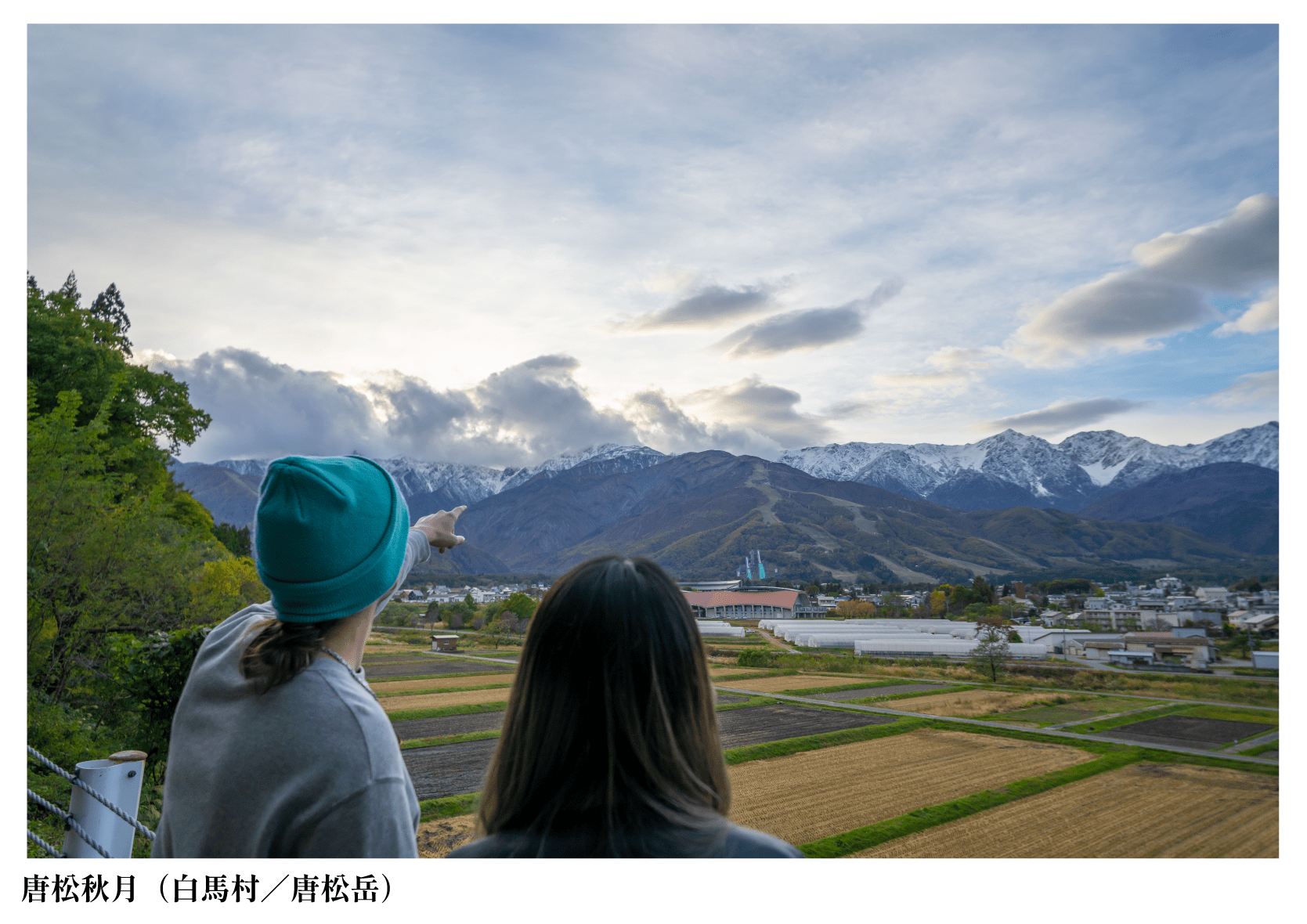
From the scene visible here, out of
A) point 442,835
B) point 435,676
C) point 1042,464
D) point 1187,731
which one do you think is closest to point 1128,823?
point 1187,731

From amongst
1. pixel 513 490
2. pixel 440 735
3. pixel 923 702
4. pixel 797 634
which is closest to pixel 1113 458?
Answer: pixel 797 634

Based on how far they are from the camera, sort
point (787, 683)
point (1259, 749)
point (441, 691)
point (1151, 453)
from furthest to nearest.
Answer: point (1151, 453) < point (787, 683) < point (441, 691) < point (1259, 749)

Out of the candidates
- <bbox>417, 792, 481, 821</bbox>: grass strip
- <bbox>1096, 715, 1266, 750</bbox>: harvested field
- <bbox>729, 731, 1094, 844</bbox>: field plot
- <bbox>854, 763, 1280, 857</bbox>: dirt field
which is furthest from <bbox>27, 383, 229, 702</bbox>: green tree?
<bbox>1096, 715, 1266, 750</bbox>: harvested field

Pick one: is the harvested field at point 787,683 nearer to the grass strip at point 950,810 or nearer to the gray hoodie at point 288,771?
the grass strip at point 950,810

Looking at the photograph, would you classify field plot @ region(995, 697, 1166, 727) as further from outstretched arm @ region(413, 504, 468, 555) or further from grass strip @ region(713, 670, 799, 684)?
outstretched arm @ region(413, 504, 468, 555)

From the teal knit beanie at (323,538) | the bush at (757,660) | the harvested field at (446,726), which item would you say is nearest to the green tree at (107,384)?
the harvested field at (446,726)

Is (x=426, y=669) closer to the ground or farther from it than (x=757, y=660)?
closer to the ground

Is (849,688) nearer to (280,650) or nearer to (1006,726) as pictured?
(1006,726)
